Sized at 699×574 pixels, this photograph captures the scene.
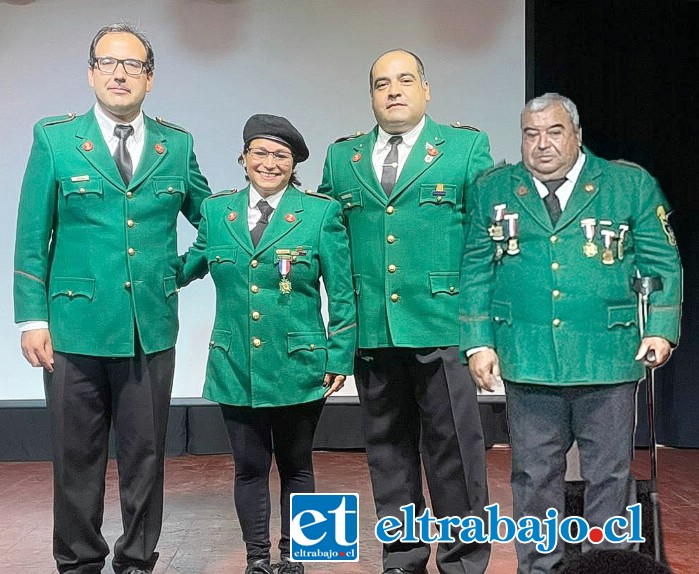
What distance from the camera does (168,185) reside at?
3.17 metres

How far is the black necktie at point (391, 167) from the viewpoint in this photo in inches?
122

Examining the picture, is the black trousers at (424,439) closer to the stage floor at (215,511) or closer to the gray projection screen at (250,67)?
the stage floor at (215,511)

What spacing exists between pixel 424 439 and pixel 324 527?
0.40 m

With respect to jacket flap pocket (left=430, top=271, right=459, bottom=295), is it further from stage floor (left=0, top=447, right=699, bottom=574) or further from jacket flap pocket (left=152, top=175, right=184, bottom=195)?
stage floor (left=0, top=447, right=699, bottom=574)

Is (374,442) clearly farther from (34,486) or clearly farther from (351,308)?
(34,486)

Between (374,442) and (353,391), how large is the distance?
107 inches

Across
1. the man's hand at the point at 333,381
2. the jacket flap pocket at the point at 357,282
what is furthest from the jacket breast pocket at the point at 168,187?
the man's hand at the point at 333,381

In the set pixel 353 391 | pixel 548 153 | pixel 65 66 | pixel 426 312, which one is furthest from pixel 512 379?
pixel 65 66

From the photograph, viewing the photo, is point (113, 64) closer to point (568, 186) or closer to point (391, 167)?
point (391, 167)

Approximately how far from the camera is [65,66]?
5586mm

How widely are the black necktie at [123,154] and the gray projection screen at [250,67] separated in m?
2.55

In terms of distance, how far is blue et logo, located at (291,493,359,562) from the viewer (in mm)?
3084

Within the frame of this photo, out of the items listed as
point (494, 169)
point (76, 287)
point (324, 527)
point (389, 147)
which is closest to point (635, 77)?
point (389, 147)

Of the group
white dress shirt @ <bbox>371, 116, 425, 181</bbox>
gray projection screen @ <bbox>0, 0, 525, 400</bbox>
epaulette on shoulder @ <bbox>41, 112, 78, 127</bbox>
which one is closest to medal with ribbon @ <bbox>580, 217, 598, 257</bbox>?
white dress shirt @ <bbox>371, 116, 425, 181</bbox>
